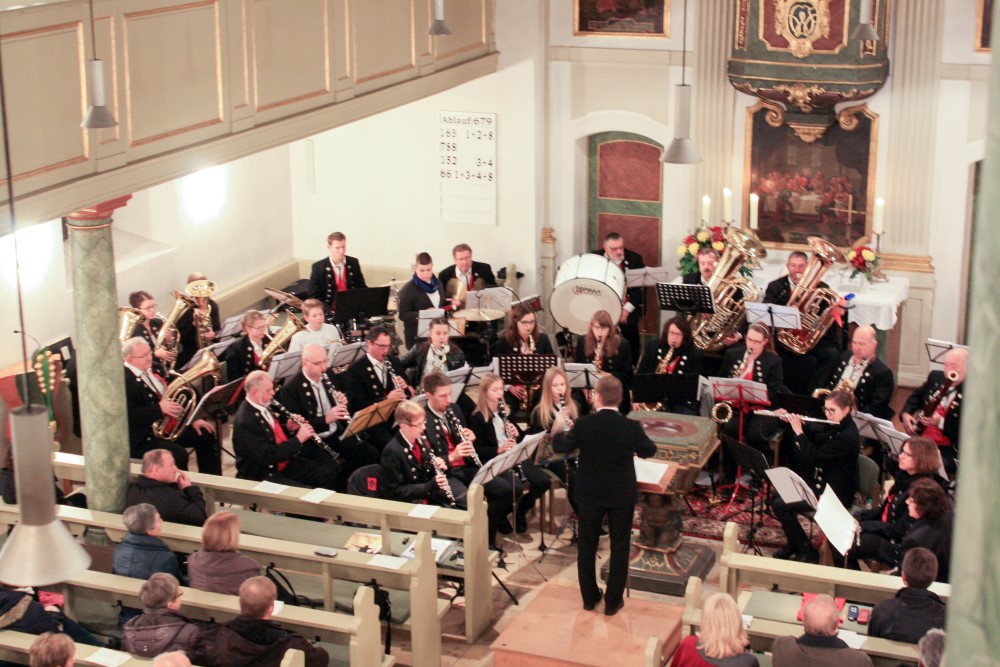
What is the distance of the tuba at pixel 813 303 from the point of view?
10.5 metres

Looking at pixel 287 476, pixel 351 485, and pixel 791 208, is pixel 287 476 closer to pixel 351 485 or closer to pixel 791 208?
pixel 351 485

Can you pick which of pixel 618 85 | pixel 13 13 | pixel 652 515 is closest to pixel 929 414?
pixel 652 515

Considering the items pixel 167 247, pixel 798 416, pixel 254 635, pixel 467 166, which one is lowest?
pixel 254 635

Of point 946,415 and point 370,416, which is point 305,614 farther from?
point 946,415

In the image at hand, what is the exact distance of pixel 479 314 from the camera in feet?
36.9

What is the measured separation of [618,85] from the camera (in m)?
12.8

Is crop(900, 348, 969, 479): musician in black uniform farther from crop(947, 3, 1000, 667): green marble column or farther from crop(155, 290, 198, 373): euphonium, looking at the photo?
crop(947, 3, 1000, 667): green marble column

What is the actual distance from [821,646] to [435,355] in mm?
4964

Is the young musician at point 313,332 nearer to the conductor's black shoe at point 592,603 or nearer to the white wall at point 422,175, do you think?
the white wall at point 422,175

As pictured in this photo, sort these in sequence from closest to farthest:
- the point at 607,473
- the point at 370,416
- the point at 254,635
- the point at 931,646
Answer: the point at 931,646 → the point at 254,635 → the point at 607,473 → the point at 370,416

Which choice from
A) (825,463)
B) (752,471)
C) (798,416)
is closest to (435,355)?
(752,471)

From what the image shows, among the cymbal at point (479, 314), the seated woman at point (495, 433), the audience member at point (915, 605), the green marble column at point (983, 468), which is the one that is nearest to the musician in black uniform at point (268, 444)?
the seated woman at point (495, 433)

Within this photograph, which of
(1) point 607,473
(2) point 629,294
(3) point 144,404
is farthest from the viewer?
(2) point 629,294

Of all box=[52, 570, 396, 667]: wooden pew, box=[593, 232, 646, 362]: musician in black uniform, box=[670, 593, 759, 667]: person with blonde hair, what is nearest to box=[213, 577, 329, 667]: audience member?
box=[52, 570, 396, 667]: wooden pew
